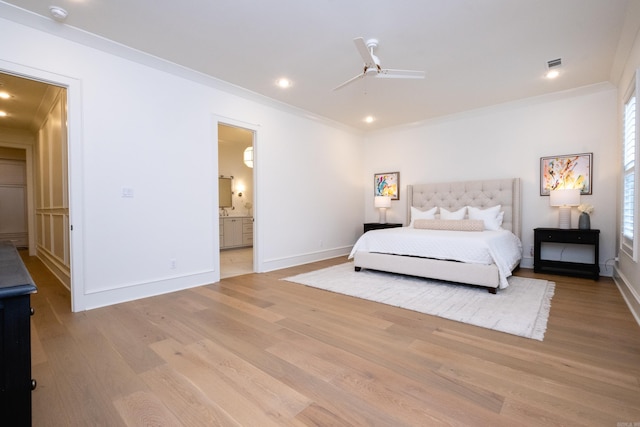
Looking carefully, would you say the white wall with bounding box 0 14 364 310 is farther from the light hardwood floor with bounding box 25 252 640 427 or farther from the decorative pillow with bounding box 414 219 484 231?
the decorative pillow with bounding box 414 219 484 231

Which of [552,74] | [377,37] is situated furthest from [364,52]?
[552,74]

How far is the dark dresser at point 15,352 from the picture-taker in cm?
98

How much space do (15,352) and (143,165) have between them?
9.25ft

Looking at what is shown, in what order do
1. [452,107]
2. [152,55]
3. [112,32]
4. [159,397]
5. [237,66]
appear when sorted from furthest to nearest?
[452,107] → [237,66] → [152,55] → [112,32] → [159,397]

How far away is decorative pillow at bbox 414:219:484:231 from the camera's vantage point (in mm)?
4406

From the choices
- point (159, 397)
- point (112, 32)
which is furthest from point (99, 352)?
point (112, 32)

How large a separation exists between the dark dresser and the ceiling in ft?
8.44

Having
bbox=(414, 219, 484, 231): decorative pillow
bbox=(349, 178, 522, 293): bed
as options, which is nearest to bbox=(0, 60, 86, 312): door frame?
bbox=(349, 178, 522, 293): bed

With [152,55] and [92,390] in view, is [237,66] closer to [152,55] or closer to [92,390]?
[152,55]

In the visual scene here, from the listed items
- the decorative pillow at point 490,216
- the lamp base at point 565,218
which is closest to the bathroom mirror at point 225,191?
the decorative pillow at point 490,216

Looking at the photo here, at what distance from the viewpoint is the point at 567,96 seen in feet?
14.6

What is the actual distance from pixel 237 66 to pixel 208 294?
2.83 metres

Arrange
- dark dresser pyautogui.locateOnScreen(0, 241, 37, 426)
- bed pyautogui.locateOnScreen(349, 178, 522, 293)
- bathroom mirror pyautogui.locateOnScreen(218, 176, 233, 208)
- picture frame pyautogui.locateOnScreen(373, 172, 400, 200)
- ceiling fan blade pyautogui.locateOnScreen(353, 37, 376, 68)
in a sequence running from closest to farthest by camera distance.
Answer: dark dresser pyautogui.locateOnScreen(0, 241, 37, 426) < ceiling fan blade pyautogui.locateOnScreen(353, 37, 376, 68) < bed pyautogui.locateOnScreen(349, 178, 522, 293) < picture frame pyautogui.locateOnScreen(373, 172, 400, 200) < bathroom mirror pyautogui.locateOnScreen(218, 176, 233, 208)

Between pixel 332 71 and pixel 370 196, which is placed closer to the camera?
pixel 332 71
